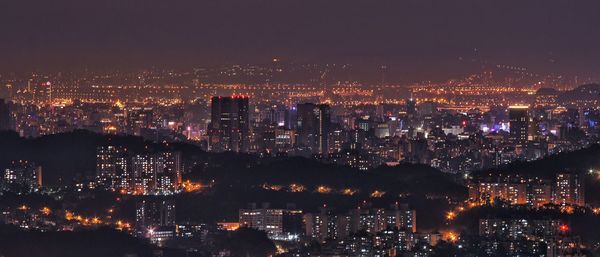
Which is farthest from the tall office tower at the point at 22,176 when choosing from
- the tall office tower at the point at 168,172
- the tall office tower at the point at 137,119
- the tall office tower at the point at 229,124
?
the tall office tower at the point at 137,119

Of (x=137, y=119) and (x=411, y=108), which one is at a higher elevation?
(x=411, y=108)

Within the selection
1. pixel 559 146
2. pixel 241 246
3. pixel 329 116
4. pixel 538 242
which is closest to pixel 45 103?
pixel 329 116

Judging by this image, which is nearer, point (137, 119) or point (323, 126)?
point (323, 126)

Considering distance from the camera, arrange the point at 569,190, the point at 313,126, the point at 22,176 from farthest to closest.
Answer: the point at 313,126, the point at 22,176, the point at 569,190

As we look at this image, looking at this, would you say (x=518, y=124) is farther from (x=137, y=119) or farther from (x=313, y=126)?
(x=137, y=119)

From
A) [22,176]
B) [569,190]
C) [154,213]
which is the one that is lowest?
[154,213]

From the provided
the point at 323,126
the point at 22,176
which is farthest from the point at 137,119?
the point at 22,176

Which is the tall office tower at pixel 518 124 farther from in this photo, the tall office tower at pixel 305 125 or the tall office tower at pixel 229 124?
the tall office tower at pixel 229 124

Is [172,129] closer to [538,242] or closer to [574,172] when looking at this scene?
[574,172]
